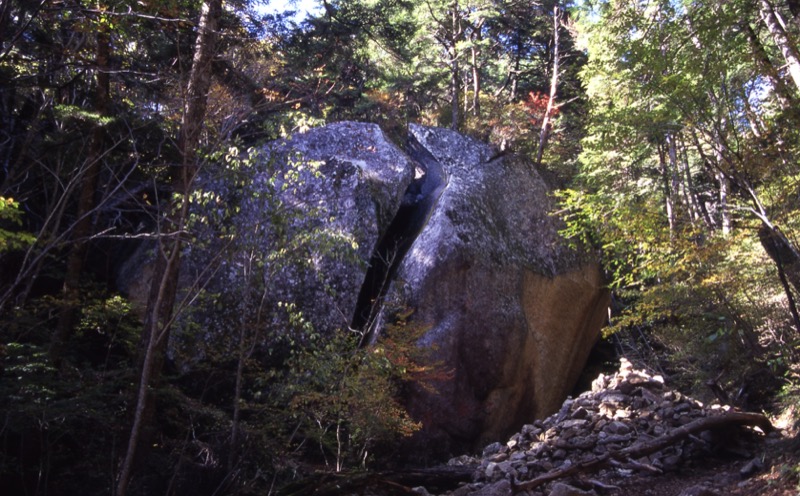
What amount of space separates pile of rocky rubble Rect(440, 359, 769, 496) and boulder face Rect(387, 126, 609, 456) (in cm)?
139

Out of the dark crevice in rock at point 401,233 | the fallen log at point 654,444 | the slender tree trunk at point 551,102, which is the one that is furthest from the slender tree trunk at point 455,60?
the fallen log at point 654,444

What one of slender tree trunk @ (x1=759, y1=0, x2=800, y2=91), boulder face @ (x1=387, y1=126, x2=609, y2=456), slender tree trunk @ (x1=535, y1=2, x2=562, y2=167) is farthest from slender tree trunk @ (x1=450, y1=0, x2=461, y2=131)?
slender tree trunk @ (x1=759, y1=0, x2=800, y2=91)

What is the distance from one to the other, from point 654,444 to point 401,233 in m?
6.01

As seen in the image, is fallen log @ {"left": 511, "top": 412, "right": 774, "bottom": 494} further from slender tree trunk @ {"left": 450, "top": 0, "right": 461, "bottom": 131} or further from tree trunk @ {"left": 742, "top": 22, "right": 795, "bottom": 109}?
slender tree trunk @ {"left": 450, "top": 0, "right": 461, "bottom": 131}

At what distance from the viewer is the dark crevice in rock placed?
10102mm

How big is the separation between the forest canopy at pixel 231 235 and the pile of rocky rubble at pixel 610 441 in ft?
3.52

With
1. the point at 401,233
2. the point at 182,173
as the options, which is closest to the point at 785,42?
the point at 182,173

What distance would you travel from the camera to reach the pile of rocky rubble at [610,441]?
22.4 feet

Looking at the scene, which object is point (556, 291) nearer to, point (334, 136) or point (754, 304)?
point (754, 304)

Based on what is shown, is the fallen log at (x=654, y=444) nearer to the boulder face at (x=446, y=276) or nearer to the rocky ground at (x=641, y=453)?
the rocky ground at (x=641, y=453)

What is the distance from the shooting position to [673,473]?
693cm

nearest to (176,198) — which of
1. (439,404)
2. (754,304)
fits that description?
(439,404)

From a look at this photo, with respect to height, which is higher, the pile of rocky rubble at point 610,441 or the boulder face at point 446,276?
the boulder face at point 446,276

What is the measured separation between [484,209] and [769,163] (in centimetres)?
590
